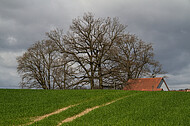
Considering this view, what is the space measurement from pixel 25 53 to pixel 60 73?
40.8ft

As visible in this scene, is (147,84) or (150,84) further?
(147,84)

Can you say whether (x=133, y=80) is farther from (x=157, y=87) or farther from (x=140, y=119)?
(x=140, y=119)

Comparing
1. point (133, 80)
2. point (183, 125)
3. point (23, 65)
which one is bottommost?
point (183, 125)

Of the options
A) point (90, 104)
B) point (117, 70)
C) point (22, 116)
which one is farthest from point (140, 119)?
point (117, 70)

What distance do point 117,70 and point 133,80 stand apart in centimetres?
706

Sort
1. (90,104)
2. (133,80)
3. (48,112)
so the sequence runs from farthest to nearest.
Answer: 1. (133,80)
2. (90,104)
3. (48,112)

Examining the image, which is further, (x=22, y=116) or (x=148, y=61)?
(x=148, y=61)

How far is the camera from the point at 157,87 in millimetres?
44750

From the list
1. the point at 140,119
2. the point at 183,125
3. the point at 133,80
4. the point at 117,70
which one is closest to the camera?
the point at 183,125

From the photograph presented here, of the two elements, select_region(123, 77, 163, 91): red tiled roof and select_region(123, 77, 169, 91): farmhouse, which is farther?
select_region(123, 77, 163, 91): red tiled roof

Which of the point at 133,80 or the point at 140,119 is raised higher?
the point at 133,80

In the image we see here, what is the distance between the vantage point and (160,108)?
1472 centimetres

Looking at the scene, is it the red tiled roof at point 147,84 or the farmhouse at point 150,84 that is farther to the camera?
the red tiled roof at point 147,84

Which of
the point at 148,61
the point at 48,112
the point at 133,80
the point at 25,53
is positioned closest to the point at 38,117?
the point at 48,112
